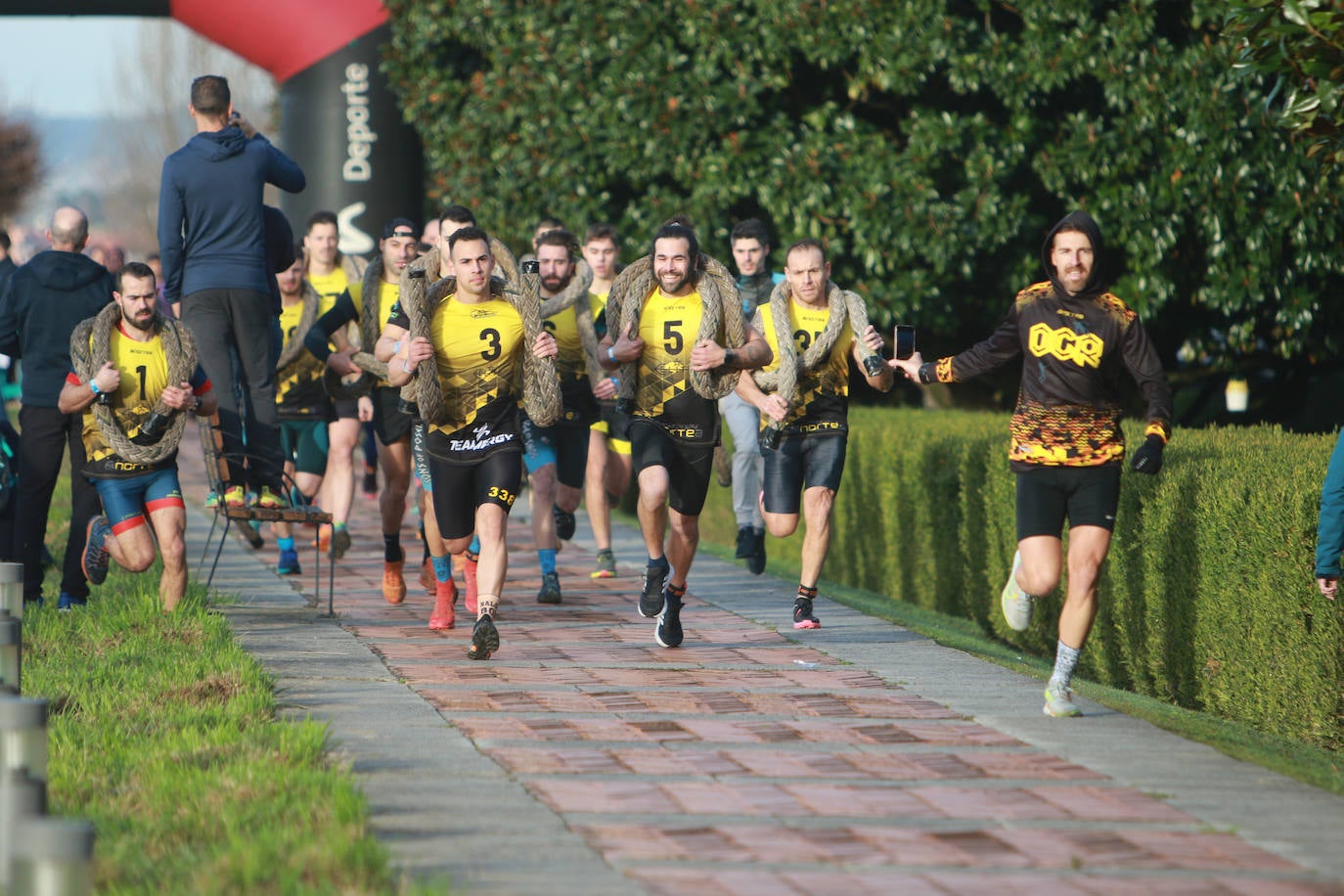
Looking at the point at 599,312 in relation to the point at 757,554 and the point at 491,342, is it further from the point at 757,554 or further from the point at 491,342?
the point at 491,342

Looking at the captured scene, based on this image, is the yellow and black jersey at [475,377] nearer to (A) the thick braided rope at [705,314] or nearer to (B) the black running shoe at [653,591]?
(A) the thick braided rope at [705,314]

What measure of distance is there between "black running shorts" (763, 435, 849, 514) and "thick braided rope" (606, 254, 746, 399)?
3.05ft

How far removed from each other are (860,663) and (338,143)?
13.4m

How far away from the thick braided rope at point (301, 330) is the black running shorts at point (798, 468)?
3811mm

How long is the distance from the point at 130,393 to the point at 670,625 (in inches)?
116

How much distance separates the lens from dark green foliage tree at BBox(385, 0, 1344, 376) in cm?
1445

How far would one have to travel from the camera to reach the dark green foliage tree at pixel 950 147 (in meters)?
14.4

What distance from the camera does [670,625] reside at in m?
8.84

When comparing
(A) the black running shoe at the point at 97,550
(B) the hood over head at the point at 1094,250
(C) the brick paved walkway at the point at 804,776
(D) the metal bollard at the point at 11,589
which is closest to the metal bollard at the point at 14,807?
(C) the brick paved walkway at the point at 804,776

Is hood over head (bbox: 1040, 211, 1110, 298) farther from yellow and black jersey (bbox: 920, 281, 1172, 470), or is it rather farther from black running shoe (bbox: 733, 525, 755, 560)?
Result: black running shoe (bbox: 733, 525, 755, 560)

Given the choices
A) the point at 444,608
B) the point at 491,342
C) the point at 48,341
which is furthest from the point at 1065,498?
the point at 48,341

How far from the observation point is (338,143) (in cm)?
2031

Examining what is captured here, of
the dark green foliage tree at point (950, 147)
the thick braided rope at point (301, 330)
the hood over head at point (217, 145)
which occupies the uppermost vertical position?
the dark green foliage tree at point (950, 147)

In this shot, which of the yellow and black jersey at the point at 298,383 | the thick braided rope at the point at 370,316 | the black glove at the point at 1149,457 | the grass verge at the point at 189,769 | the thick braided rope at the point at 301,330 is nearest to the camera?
the grass verge at the point at 189,769
